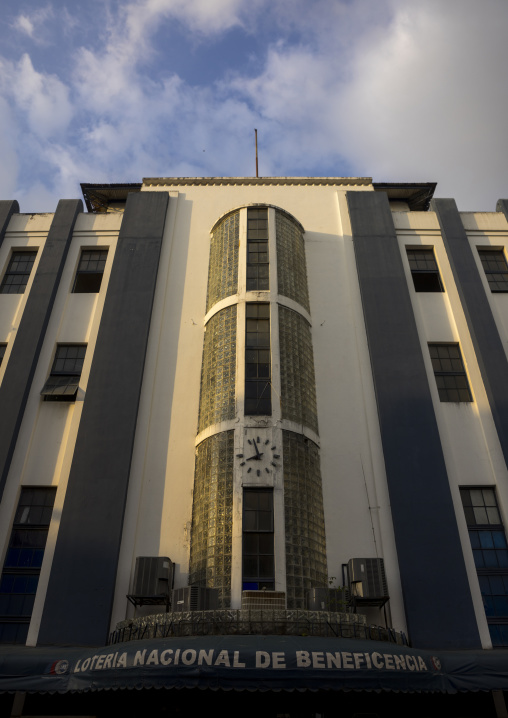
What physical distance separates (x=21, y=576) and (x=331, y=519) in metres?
8.43

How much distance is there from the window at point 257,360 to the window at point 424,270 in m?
6.60

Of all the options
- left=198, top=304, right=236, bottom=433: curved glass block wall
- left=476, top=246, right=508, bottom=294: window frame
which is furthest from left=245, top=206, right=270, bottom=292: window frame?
left=476, top=246, right=508, bottom=294: window frame

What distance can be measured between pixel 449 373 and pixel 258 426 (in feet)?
22.8

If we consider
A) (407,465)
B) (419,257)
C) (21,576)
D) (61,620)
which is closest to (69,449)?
(21,576)

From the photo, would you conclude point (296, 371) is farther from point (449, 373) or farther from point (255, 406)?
point (449, 373)

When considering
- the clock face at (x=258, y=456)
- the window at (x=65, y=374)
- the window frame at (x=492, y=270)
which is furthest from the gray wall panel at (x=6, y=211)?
the window frame at (x=492, y=270)

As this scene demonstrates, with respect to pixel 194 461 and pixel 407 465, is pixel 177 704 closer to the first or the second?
Result: pixel 194 461

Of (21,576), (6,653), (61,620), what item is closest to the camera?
(6,653)

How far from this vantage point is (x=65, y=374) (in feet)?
58.4

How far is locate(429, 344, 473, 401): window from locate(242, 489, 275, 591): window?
6980mm

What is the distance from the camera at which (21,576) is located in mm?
14406

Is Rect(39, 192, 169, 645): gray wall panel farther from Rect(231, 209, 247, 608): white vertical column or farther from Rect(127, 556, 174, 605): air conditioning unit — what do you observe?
Rect(231, 209, 247, 608): white vertical column

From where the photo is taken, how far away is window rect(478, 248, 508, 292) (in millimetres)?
19984

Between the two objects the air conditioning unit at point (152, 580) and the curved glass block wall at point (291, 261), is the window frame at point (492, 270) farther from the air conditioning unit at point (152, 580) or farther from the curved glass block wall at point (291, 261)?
the air conditioning unit at point (152, 580)
